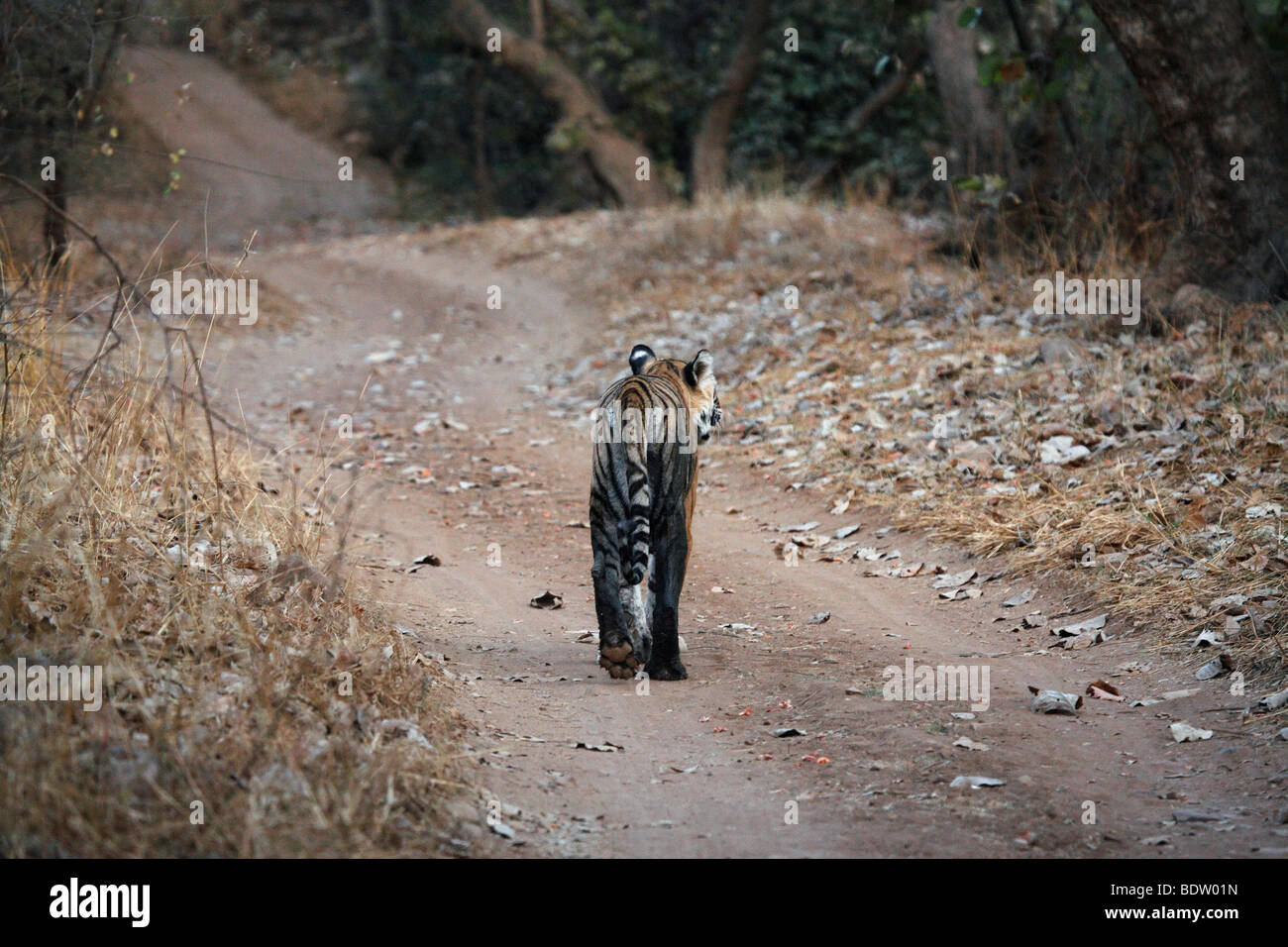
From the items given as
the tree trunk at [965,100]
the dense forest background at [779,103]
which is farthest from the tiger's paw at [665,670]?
the tree trunk at [965,100]

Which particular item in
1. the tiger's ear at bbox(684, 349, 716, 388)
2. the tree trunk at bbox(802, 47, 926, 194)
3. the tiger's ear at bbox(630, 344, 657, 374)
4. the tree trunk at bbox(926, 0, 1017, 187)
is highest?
the tree trunk at bbox(802, 47, 926, 194)

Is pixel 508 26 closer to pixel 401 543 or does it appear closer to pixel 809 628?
pixel 401 543

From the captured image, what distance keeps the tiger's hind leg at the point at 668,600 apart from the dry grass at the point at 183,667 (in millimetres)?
1024

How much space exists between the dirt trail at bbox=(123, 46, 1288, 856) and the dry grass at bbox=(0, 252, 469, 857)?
0.42 metres

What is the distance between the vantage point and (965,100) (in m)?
15.0

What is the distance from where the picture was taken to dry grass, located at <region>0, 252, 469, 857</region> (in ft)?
11.6

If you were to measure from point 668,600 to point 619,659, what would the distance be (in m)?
0.38

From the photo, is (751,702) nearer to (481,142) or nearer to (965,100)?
(965,100)

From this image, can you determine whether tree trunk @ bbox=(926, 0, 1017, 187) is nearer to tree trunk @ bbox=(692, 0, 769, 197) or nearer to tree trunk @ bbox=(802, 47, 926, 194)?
tree trunk @ bbox=(802, 47, 926, 194)

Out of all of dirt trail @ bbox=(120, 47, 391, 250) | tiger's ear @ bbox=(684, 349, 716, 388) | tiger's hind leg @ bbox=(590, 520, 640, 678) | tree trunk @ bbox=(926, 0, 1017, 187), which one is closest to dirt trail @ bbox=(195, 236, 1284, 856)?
tiger's hind leg @ bbox=(590, 520, 640, 678)

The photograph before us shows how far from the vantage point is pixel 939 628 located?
6.57 metres

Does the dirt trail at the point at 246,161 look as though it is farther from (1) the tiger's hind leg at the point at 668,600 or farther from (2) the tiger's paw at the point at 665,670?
(2) the tiger's paw at the point at 665,670

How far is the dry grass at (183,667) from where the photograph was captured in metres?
3.54
